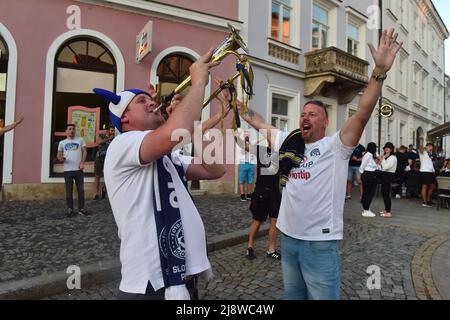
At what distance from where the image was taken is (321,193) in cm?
234

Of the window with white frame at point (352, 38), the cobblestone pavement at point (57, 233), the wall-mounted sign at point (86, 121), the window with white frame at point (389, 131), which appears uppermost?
the window with white frame at point (352, 38)

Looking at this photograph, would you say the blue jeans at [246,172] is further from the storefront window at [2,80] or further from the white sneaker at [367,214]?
the storefront window at [2,80]

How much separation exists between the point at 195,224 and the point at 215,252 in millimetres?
3500

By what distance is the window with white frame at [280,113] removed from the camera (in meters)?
12.6

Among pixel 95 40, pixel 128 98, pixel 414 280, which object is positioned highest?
pixel 95 40

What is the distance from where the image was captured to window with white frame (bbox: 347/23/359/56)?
1620 cm

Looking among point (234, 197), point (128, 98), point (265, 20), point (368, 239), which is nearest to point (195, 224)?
point (128, 98)

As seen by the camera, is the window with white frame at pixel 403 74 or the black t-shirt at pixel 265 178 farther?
the window with white frame at pixel 403 74

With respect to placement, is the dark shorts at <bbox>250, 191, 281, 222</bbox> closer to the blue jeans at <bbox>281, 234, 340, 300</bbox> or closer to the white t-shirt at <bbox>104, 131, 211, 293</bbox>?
the blue jeans at <bbox>281, 234, 340, 300</bbox>

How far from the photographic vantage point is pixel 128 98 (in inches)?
67.9

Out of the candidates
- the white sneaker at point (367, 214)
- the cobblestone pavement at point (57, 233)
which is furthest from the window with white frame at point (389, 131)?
the cobblestone pavement at point (57, 233)

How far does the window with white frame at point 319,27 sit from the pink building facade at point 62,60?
18.8 feet
